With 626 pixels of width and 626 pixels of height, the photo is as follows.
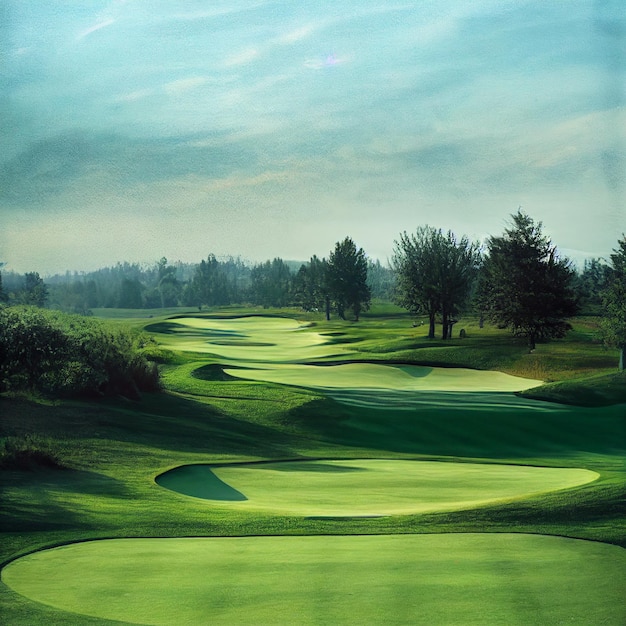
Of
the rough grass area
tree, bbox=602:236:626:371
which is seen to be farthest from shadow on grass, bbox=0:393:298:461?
tree, bbox=602:236:626:371

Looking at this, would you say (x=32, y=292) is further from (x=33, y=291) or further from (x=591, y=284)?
(x=591, y=284)

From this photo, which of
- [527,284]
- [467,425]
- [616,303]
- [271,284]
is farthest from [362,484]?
[616,303]

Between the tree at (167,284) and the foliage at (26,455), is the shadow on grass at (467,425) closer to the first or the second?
the tree at (167,284)

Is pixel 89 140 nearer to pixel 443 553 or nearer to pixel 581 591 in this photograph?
pixel 443 553

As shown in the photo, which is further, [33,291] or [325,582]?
[33,291]

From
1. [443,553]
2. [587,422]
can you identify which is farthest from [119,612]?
[587,422]
